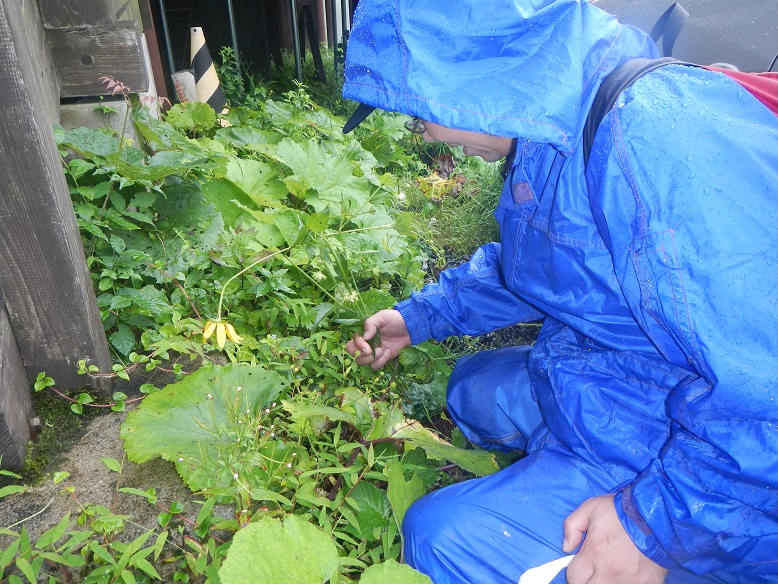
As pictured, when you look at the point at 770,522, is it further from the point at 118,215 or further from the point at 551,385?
the point at 118,215

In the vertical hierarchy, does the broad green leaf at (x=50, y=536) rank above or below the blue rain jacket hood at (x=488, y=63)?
below

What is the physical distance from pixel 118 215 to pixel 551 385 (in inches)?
57.2

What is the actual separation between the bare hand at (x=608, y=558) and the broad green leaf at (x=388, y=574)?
38cm

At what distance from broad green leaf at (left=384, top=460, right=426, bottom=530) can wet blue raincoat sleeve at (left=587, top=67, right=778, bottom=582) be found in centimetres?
54

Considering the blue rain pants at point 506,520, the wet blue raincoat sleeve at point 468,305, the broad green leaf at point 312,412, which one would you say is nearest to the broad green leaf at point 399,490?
the blue rain pants at point 506,520

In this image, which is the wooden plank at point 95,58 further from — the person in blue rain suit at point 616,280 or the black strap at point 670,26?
the black strap at point 670,26

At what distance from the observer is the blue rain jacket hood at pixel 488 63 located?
1204 millimetres

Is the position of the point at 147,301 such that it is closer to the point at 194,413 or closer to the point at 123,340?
the point at 123,340

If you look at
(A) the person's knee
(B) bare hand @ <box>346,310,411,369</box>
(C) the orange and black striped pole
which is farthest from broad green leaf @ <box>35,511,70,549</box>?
(C) the orange and black striped pole

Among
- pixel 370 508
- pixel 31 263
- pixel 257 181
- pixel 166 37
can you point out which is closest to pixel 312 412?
pixel 370 508

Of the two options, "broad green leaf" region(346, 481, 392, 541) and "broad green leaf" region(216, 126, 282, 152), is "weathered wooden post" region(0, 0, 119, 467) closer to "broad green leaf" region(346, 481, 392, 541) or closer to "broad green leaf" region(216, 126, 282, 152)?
"broad green leaf" region(346, 481, 392, 541)

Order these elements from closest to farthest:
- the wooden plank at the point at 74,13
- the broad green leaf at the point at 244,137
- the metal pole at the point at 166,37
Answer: the wooden plank at the point at 74,13 → the broad green leaf at the point at 244,137 → the metal pole at the point at 166,37

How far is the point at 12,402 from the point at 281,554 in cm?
81

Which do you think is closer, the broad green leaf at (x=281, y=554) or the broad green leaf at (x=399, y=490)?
the broad green leaf at (x=281, y=554)
